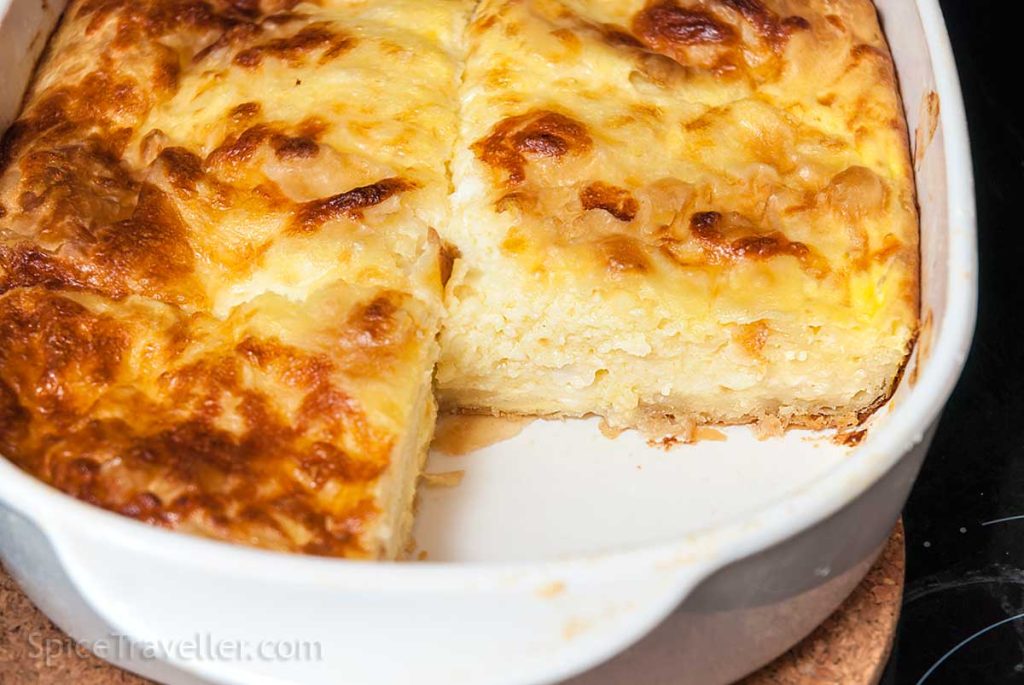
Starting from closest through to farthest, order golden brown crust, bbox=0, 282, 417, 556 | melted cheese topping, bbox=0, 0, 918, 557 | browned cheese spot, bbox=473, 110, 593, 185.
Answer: golden brown crust, bbox=0, 282, 417, 556 → melted cheese topping, bbox=0, 0, 918, 557 → browned cheese spot, bbox=473, 110, 593, 185

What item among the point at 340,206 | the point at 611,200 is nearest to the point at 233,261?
the point at 340,206

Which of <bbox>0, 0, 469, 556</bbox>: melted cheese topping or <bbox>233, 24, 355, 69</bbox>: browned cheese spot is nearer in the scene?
<bbox>0, 0, 469, 556</bbox>: melted cheese topping

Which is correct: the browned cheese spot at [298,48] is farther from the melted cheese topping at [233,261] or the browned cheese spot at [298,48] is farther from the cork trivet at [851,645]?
the cork trivet at [851,645]

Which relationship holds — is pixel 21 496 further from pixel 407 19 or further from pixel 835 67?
pixel 835 67

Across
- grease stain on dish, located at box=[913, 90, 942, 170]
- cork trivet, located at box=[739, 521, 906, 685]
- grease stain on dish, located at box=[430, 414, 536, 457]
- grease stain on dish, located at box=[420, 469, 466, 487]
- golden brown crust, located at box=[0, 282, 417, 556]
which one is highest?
grease stain on dish, located at box=[913, 90, 942, 170]

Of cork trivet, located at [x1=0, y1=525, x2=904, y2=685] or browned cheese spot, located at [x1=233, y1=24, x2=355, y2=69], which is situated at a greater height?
browned cheese spot, located at [x1=233, y1=24, x2=355, y2=69]

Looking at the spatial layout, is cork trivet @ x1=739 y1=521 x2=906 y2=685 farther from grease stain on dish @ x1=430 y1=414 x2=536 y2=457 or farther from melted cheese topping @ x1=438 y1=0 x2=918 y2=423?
grease stain on dish @ x1=430 y1=414 x2=536 y2=457

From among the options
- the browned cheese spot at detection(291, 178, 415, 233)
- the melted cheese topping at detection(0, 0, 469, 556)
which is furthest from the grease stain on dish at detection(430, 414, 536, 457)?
the browned cheese spot at detection(291, 178, 415, 233)
